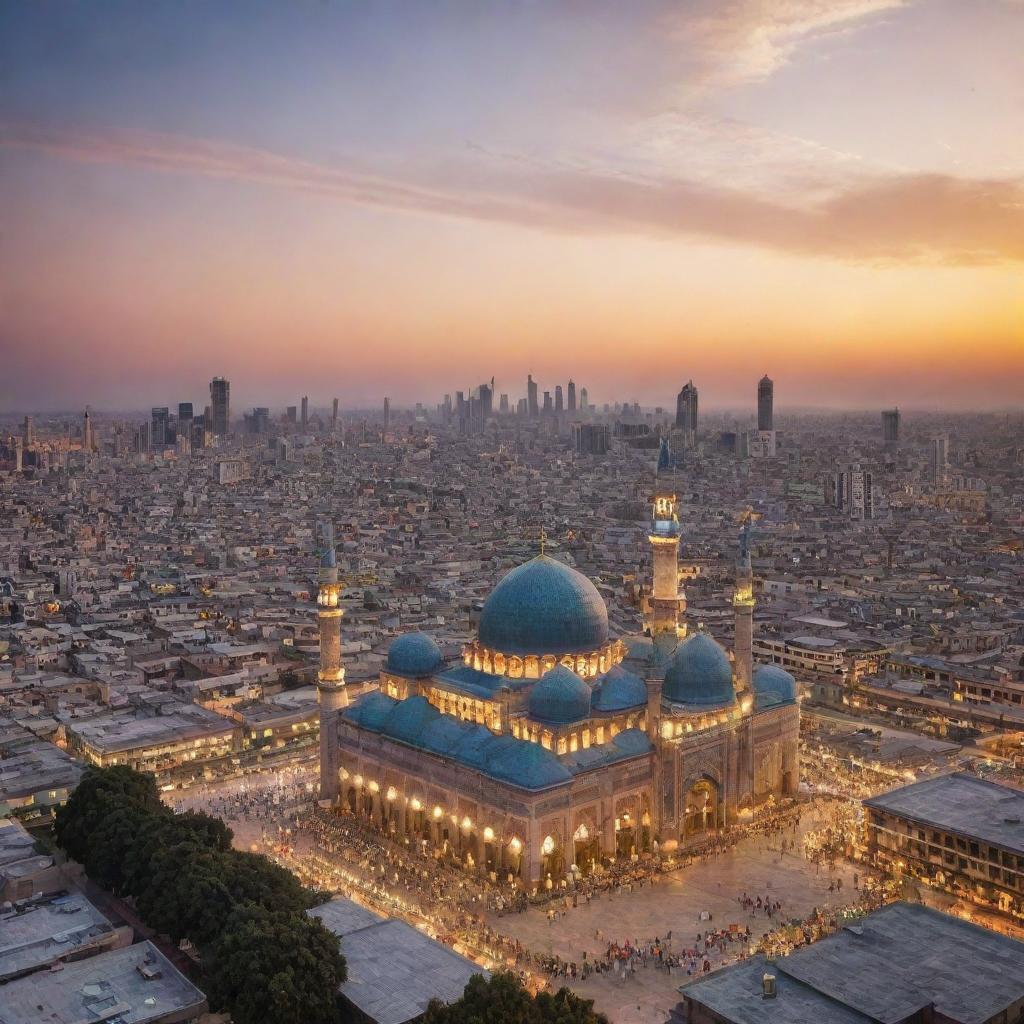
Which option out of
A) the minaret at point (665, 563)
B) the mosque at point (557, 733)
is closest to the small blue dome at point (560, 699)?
the mosque at point (557, 733)

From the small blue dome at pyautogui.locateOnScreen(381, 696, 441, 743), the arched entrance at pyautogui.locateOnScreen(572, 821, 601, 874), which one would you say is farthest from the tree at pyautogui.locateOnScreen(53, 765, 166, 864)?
the arched entrance at pyautogui.locateOnScreen(572, 821, 601, 874)

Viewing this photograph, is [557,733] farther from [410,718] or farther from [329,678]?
[329,678]

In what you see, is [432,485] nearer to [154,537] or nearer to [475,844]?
[154,537]

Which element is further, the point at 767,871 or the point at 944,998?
the point at 767,871

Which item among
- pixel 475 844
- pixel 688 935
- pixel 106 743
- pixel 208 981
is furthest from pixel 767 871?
pixel 106 743

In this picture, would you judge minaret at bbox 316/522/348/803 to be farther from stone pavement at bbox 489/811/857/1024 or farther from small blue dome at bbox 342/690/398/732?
stone pavement at bbox 489/811/857/1024

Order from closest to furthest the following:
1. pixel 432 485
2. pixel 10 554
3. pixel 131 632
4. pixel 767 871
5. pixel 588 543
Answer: pixel 767 871 → pixel 131 632 → pixel 10 554 → pixel 588 543 → pixel 432 485

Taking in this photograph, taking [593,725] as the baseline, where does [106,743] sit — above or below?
below

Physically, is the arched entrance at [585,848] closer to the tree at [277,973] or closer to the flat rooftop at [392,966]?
the flat rooftop at [392,966]
